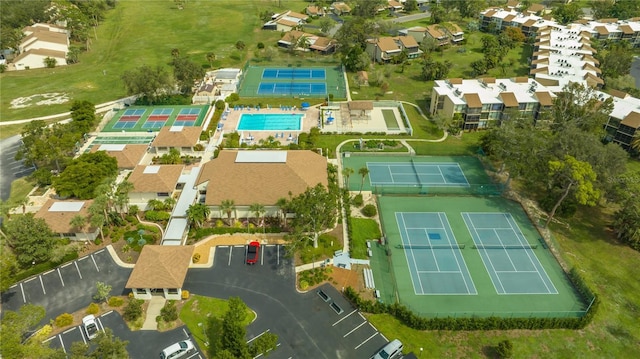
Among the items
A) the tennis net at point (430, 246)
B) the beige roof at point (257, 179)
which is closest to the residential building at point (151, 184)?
the beige roof at point (257, 179)

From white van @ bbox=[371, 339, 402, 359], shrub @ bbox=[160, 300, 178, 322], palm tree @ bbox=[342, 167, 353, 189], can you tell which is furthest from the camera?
palm tree @ bbox=[342, 167, 353, 189]

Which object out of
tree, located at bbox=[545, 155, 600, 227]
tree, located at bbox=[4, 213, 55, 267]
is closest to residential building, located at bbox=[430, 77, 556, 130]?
tree, located at bbox=[545, 155, 600, 227]

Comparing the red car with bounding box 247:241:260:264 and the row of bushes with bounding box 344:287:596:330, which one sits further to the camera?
the red car with bounding box 247:241:260:264

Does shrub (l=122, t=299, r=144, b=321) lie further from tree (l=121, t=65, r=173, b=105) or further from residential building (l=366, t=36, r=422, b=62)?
residential building (l=366, t=36, r=422, b=62)

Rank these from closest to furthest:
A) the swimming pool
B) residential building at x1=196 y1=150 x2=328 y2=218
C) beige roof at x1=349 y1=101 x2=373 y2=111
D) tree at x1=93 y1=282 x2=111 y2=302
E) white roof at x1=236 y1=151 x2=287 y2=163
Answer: tree at x1=93 y1=282 x2=111 y2=302 < residential building at x1=196 y1=150 x2=328 y2=218 < white roof at x1=236 y1=151 x2=287 y2=163 < the swimming pool < beige roof at x1=349 y1=101 x2=373 y2=111

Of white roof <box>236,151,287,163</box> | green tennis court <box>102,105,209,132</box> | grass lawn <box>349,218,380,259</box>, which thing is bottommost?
grass lawn <box>349,218,380,259</box>

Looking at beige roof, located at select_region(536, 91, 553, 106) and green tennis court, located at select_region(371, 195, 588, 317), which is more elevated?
beige roof, located at select_region(536, 91, 553, 106)
